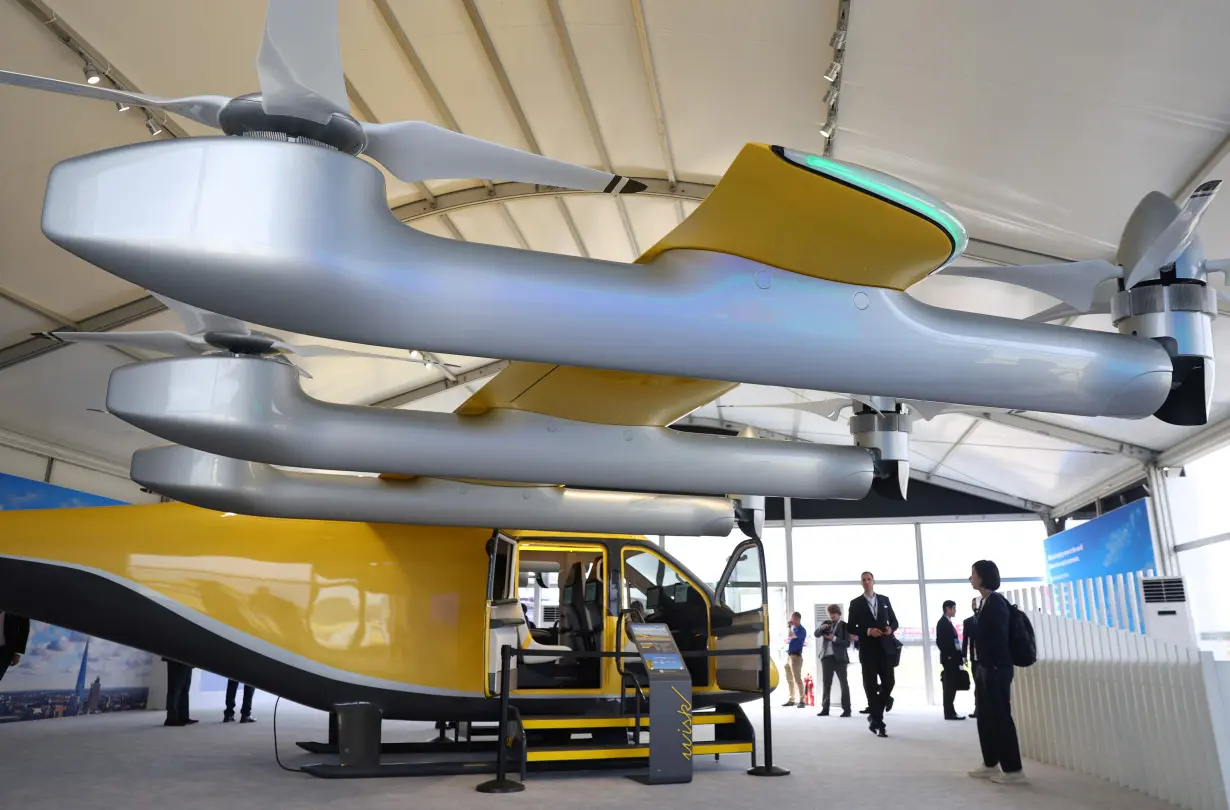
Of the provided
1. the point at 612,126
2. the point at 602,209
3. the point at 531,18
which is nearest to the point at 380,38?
the point at 531,18

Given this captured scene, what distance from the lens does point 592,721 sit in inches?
249

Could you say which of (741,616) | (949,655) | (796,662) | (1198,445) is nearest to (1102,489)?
(1198,445)

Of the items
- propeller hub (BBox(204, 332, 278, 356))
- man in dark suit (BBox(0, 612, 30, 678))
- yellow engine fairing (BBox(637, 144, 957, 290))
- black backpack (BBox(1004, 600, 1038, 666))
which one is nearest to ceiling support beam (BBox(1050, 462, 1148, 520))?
black backpack (BBox(1004, 600, 1038, 666))

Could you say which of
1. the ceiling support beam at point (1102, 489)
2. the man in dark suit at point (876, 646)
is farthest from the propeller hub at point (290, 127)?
the ceiling support beam at point (1102, 489)

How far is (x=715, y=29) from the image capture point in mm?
6137

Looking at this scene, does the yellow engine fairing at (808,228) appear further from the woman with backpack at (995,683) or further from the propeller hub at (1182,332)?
the woman with backpack at (995,683)

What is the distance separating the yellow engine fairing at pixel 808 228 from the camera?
5.97 feet

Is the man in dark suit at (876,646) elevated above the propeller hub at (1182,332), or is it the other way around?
the propeller hub at (1182,332)

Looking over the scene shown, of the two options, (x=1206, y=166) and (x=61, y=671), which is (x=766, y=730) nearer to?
(x=1206, y=166)

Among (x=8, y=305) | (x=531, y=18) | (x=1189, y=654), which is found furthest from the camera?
(x=8, y=305)

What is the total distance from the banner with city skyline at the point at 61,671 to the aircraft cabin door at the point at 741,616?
7318mm

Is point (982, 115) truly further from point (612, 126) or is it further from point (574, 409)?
point (574, 409)

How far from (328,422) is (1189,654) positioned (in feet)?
15.9

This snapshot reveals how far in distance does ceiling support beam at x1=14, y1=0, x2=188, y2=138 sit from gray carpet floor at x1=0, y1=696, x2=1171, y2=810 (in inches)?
177
